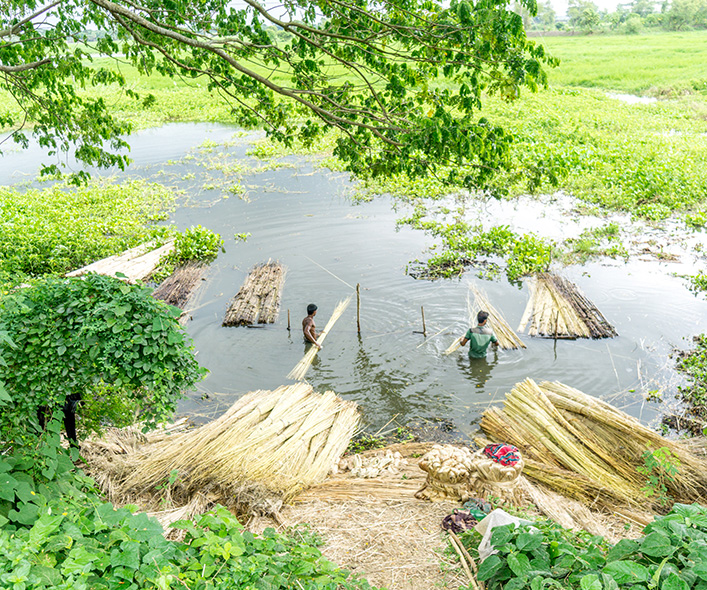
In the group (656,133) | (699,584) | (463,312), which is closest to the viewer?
(699,584)

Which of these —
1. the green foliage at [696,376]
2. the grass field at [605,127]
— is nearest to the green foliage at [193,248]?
the grass field at [605,127]

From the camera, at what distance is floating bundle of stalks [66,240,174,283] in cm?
1130

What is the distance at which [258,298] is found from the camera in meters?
11.1

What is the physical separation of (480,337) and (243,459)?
465 cm

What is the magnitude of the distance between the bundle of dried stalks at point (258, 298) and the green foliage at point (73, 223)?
10.8 ft

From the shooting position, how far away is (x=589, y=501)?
5.62 m

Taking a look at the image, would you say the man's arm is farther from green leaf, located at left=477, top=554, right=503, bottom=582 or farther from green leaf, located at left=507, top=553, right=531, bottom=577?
green leaf, located at left=507, top=553, right=531, bottom=577

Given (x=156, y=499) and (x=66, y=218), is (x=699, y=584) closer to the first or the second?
(x=156, y=499)

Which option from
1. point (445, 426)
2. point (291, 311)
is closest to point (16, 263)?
point (291, 311)

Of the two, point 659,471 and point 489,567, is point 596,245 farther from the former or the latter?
point 489,567

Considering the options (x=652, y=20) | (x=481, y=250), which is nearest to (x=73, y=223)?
(x=481, y=250)

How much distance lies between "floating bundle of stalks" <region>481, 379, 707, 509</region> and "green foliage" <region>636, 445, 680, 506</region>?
7 cm

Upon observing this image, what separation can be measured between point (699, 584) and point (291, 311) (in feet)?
28.2

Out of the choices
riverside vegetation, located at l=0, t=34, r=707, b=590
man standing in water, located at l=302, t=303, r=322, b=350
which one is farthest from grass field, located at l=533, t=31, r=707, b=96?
man standing in water, located at l=302, t=303, r=322, b=350
